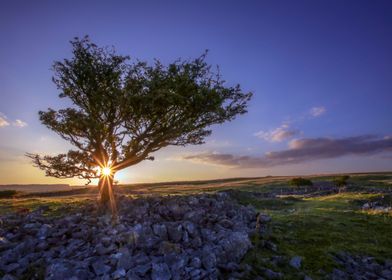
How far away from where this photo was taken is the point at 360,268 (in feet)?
55.5

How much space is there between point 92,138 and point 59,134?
2.62m

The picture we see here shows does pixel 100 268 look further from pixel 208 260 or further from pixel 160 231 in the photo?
pixel 208 260

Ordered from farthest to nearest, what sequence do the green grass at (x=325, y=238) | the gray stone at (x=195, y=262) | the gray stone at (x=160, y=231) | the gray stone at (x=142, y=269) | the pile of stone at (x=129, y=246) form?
the gray stone at (x=160, y=231) → the green grass at (x=325, y=238) → the gray stone at (x=195, y=262) → the pile of stone at (x=129, y=246) → the gray stone at (x=142, y=269)

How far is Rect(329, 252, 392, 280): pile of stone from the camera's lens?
616 inches

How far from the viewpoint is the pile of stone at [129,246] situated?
13531 mm

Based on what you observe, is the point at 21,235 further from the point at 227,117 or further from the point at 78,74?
the point at 227,117

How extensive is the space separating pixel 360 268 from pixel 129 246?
11608 mm

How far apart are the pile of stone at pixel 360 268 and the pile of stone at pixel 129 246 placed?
4539 mm

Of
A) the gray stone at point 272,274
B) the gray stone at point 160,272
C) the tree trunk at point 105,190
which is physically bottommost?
the gray stone at point 272,274

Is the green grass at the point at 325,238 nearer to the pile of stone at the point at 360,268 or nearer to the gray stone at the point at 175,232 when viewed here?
the pile of stone at the point at 360,268

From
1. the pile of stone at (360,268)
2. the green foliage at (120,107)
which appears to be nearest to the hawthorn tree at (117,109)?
the green foliage at (120,107)

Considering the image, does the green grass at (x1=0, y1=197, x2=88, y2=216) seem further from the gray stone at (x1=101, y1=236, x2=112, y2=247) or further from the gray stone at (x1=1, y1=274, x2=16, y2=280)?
the gray stone at (x1=1, y1=274, x2=16, y2=280)

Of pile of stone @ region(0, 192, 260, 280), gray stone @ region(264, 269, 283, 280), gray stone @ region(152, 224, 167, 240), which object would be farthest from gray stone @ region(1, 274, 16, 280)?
gray stone @ region(264, 269, 283, 280)

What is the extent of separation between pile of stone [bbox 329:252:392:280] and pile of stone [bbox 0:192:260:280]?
14.9 ft
